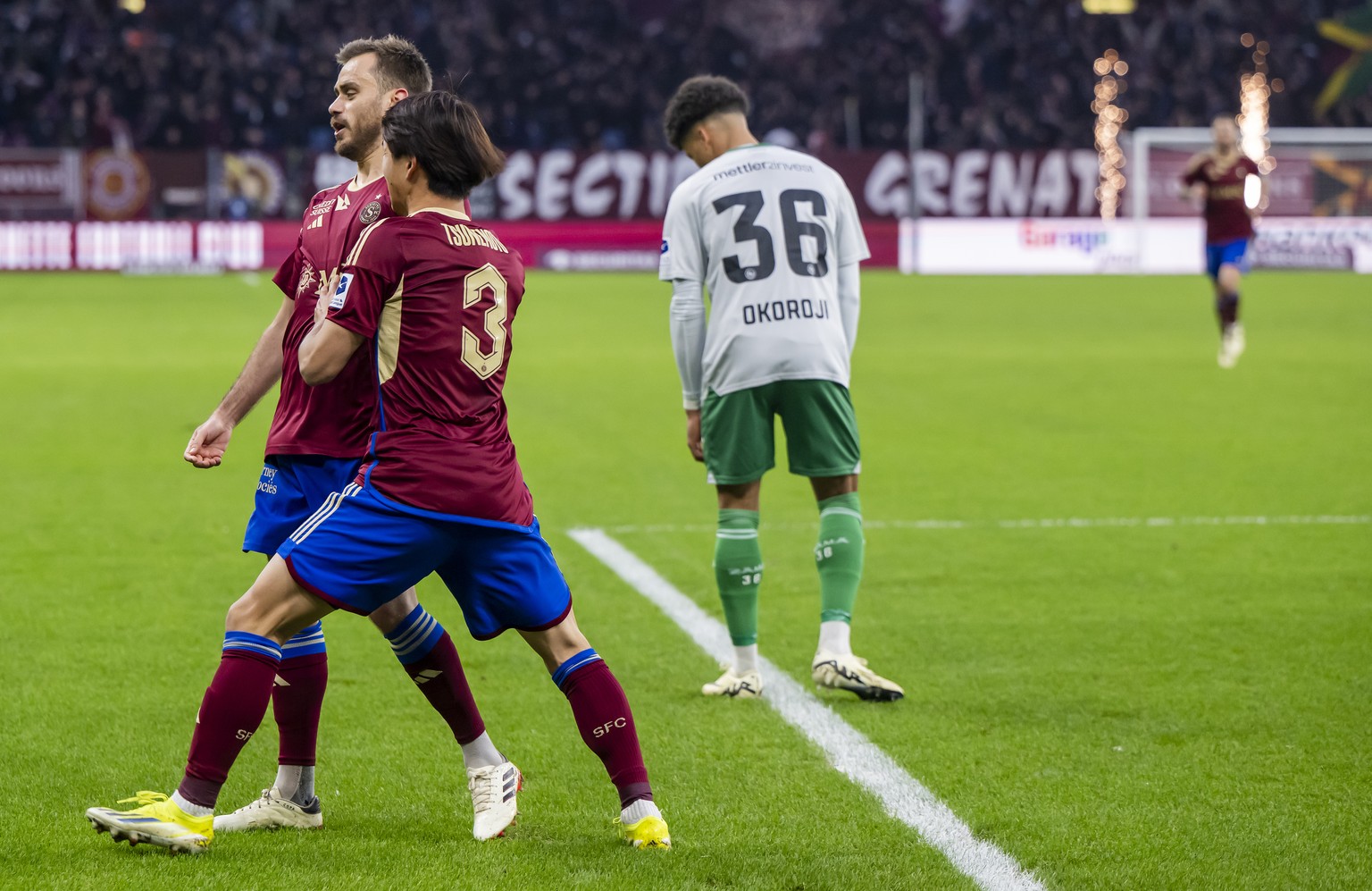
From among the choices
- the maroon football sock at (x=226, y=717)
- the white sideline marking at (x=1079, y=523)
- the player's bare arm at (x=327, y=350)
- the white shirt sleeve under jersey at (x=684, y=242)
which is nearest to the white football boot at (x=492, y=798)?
the maroon football sock at (x=226, y=717)

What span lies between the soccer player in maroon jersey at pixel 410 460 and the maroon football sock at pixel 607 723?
0.16 m

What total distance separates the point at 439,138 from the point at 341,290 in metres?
0.36

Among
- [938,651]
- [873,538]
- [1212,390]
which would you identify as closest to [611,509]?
[873,538]

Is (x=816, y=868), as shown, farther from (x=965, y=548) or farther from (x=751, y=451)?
(x=965, y=548)

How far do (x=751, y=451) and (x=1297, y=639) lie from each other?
2.06 meters

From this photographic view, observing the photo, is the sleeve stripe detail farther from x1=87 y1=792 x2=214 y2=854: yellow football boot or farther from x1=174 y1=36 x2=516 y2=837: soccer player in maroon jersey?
x1=87 y1=792 x2=214 y2=854: yellow football boot

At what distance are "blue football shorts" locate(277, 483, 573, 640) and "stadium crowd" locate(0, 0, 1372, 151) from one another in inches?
1191

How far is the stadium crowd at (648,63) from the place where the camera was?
115ft

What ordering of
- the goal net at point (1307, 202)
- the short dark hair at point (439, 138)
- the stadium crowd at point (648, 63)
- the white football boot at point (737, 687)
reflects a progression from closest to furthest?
the short dark hair at point (439, 138) < the white football boot at point (737, 687) < the goal net at point (1307, 202) < the stadium crowd at point (648, 63)

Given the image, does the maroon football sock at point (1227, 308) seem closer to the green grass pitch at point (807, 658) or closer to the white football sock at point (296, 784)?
the green grass pitch at point (807, 658)

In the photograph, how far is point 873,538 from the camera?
7.94 meters

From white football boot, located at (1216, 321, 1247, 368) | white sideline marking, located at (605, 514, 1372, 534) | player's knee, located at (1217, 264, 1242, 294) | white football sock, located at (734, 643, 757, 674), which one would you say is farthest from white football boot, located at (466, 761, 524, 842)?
player's knee, located at (1217, 264, 1242, 294)

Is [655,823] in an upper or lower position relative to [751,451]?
lower

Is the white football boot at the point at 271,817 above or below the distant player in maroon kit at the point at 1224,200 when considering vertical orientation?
below
